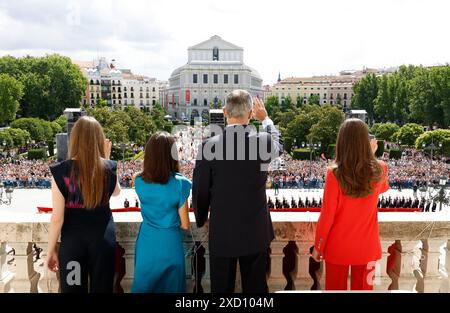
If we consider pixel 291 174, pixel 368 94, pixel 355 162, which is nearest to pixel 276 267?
pixel 355 162

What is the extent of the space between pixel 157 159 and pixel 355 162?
141 cm

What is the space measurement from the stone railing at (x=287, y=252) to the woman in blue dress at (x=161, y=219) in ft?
1.09

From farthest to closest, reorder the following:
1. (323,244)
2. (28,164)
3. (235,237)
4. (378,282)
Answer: (28,164) < (378,282) < (323,244) < (235,237)

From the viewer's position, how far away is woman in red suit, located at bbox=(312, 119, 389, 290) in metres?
3.47

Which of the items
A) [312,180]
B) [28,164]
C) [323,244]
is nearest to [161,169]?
[323,244]

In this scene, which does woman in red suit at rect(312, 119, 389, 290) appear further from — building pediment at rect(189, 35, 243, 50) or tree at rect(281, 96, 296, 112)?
building pediment at rect(189, 35, 243, 50)

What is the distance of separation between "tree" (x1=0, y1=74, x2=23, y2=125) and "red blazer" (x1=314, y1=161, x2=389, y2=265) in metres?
46.8

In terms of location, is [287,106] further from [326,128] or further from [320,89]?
[326,128]

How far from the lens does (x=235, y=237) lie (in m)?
3.40

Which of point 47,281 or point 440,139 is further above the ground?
point 440,139

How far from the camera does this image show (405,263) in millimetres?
4156

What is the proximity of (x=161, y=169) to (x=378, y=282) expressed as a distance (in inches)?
82.7

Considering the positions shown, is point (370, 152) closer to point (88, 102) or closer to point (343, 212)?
point (343, 212)

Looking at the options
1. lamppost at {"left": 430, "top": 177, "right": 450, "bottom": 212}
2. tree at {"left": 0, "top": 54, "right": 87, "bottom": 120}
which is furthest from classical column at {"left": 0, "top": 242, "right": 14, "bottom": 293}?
tree at {"left": 0, "top": 54, "right": 87, "bottom": 120}
